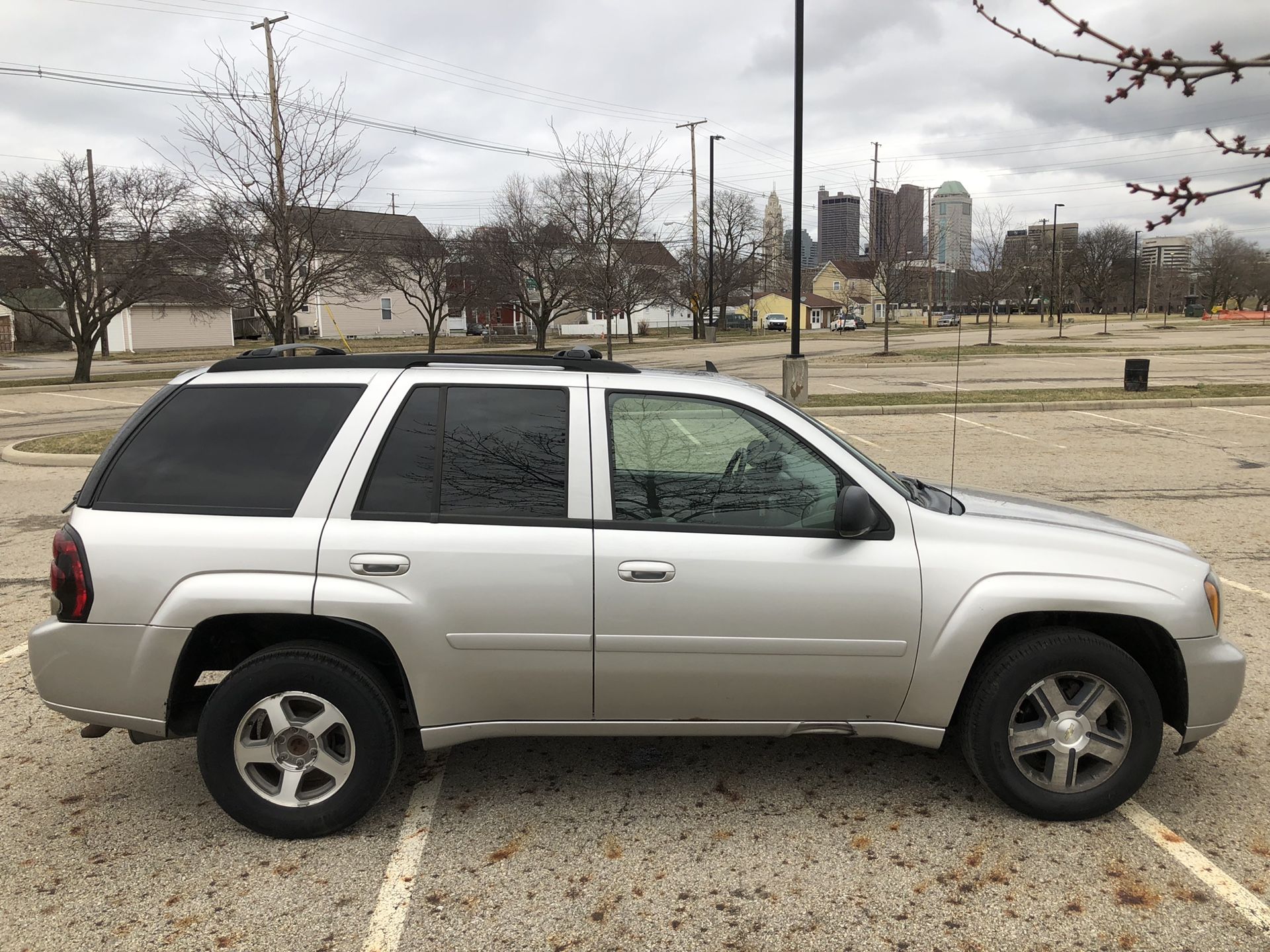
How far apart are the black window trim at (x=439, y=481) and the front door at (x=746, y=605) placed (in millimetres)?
123

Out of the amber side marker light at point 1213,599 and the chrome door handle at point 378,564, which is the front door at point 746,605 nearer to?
the chrome door handle at point 378,564

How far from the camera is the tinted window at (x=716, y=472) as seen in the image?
3.49 metres

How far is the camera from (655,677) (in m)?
3.42

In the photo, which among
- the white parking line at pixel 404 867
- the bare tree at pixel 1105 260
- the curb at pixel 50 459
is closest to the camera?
the white parking line at pixel 404 867

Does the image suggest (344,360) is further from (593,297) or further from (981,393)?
(593,297)

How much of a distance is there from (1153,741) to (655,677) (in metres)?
1.85

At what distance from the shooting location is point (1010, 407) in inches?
691

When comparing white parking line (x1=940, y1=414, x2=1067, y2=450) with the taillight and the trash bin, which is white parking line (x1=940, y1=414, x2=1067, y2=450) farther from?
the taillight

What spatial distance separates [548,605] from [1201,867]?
2445 millimetres

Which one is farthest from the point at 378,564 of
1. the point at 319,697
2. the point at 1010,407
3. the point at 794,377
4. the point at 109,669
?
the point at 1010,407

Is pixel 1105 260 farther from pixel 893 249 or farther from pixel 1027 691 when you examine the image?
pixel 1027 691

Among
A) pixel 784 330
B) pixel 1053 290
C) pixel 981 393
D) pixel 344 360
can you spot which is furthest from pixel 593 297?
pixel 1053 290

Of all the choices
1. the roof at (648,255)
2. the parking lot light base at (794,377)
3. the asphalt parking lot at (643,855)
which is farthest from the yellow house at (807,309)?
the asphalt parking lot at (643,855)

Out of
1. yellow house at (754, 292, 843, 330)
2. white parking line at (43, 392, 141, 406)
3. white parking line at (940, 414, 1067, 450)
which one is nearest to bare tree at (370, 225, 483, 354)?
white parking line at (43, 392, 141, 406)
